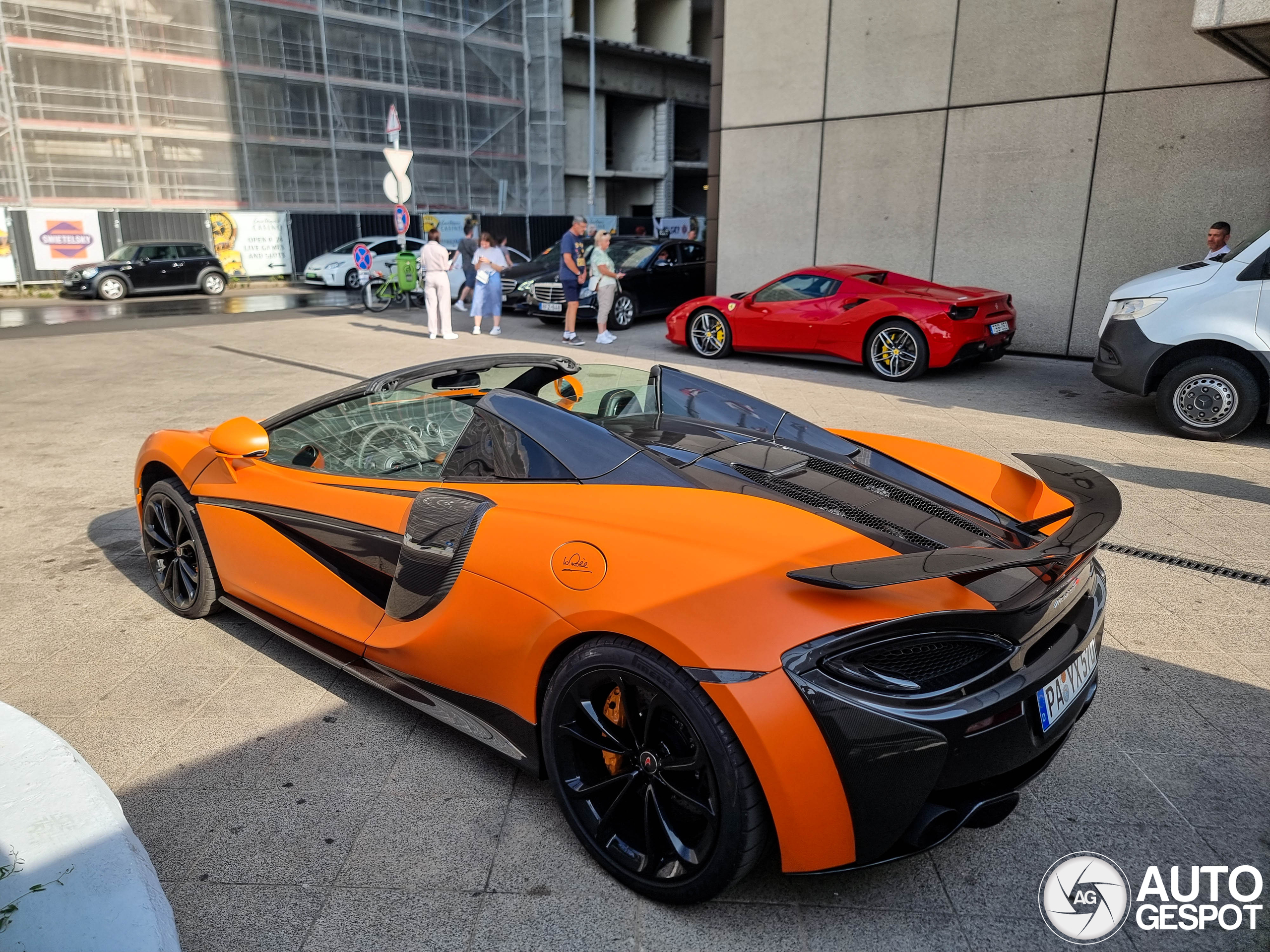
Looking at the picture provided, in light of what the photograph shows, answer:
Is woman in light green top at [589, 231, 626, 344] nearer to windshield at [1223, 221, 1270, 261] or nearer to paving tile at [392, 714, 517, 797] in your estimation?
windshield at [1223, 221, 1270, 261]

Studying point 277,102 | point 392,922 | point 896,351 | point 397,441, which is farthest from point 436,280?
point 277,102

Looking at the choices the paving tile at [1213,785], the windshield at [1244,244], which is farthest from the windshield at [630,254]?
the paving tile at [1213,785]

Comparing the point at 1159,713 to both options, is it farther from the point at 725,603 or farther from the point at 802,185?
the point at 802,185

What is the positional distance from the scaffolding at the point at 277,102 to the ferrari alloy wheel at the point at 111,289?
5.46 m

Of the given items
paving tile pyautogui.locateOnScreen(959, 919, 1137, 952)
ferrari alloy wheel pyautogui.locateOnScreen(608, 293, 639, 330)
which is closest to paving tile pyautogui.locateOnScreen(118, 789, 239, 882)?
paving tile pyautogui.locateOnScreen(959, 919, 1137, 952)

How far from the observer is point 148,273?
22.2m

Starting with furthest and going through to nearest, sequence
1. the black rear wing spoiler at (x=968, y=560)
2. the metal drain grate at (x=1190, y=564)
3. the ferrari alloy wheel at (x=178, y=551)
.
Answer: the metal drain grate at (x=1190, y=564)
the ferrari alloy wheel at (x=178, y=551)
the black rear wing spoiler at (x=968, y=560)

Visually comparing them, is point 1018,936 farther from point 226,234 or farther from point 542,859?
point 226,234

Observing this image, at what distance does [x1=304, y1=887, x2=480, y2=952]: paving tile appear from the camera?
2.18 metres

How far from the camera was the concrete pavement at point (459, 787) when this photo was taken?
2.25 m

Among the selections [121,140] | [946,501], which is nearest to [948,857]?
[946,501]

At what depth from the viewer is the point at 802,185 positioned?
14.4 metres

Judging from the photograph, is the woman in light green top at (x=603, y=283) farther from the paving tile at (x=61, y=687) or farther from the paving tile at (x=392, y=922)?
the paving tile at (x=392, y=922)
